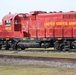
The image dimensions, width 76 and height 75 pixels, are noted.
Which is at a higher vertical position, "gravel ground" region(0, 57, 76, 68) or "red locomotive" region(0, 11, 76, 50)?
"red locomotive" region(0, 11, 76, 50)

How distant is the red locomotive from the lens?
998 inches

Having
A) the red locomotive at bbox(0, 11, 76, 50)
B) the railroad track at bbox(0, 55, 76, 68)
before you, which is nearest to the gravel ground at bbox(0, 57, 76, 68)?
the railroad track at bbox(0, 55, 76, 68)

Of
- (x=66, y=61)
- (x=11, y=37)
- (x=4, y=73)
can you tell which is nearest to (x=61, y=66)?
(x=66, y=61)

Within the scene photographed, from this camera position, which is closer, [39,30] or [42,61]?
[42,61]

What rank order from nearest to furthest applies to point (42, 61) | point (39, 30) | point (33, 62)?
point (42, 61)
point (33, 62)
point (39, 30)

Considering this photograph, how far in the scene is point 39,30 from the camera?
2697cm

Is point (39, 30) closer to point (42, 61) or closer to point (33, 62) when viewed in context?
point (33, 62)

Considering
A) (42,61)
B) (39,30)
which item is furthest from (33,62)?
(39,30)

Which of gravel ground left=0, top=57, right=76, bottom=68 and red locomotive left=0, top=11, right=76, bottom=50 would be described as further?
red locomotive left=0, top=11, right=76, bottom=50

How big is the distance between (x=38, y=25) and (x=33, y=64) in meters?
13.0

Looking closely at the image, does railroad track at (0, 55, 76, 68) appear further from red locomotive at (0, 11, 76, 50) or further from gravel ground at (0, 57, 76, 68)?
red locomotive at (0, 11, 76, 50)

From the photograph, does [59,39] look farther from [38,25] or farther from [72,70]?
[72,70]

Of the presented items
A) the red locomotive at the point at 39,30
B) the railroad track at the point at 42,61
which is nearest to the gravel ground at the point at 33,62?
the railroad track at the point at 42,61

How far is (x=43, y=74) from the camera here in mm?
11422
